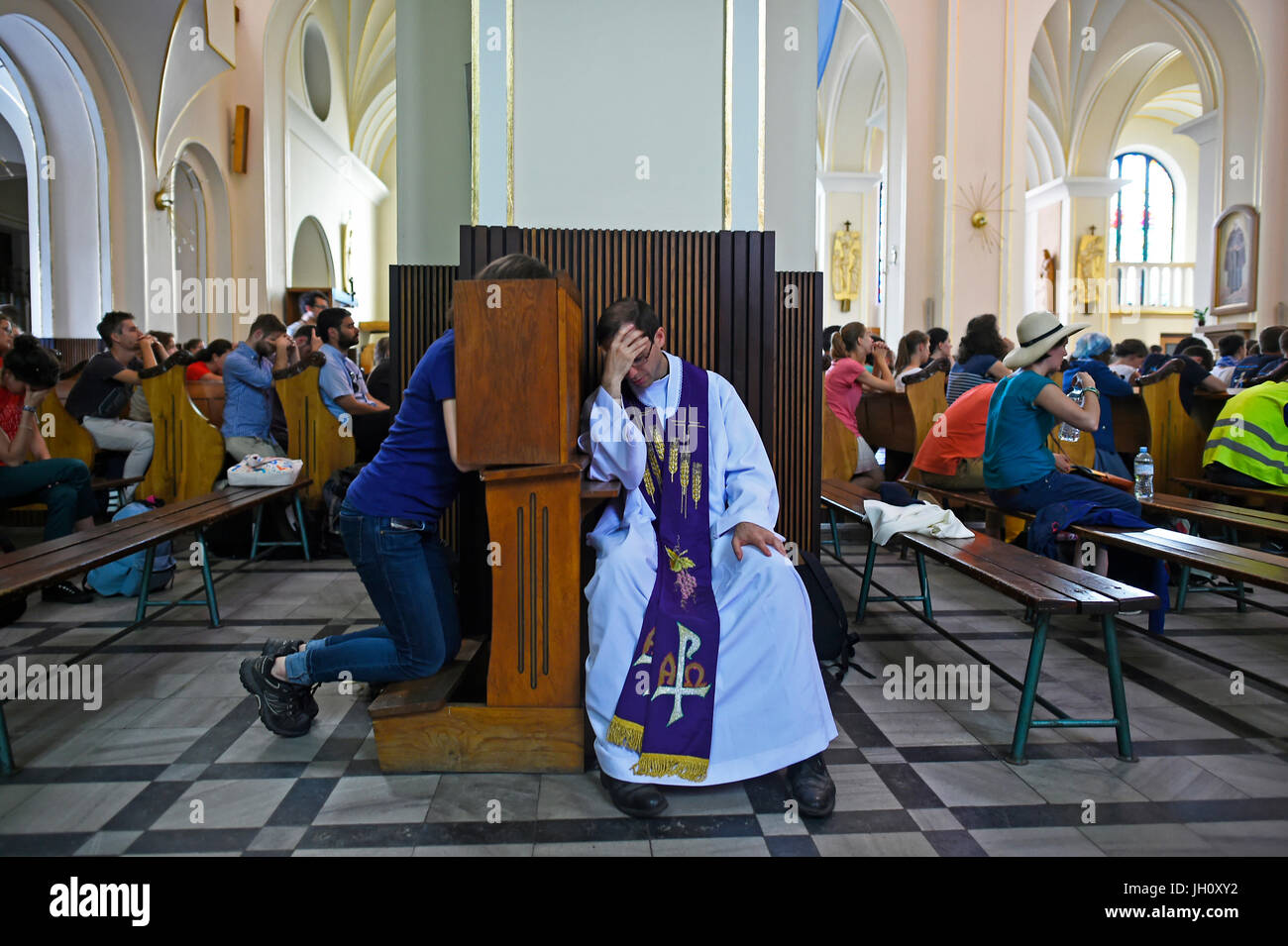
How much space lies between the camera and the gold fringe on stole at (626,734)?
245 centimetres

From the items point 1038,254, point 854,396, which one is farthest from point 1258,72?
point 854,396

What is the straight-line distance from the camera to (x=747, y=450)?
3.00m

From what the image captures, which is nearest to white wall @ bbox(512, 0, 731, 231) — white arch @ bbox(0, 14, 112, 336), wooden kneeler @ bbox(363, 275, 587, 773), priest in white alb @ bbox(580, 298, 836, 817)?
priest in white alb @ bbox(580, 298, 836, 817)

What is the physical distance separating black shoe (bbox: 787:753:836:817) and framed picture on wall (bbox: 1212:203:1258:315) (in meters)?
13.4

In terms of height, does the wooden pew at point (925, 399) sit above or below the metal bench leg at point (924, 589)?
above

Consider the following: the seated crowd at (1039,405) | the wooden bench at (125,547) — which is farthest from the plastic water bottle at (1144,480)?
the wooden bench at (125,547)

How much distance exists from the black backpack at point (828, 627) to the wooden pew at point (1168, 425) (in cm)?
384

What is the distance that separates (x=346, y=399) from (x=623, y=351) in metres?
3.57

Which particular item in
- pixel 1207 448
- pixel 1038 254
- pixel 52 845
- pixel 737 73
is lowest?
pixel 52 845

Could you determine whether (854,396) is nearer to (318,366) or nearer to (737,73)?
(737,73)

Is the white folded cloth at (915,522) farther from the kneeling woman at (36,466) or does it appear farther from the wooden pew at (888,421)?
the kneeling woman at (36,466)

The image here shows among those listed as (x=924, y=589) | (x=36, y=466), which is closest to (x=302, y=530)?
(x=36, y=466)

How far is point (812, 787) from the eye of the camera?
239 cm
